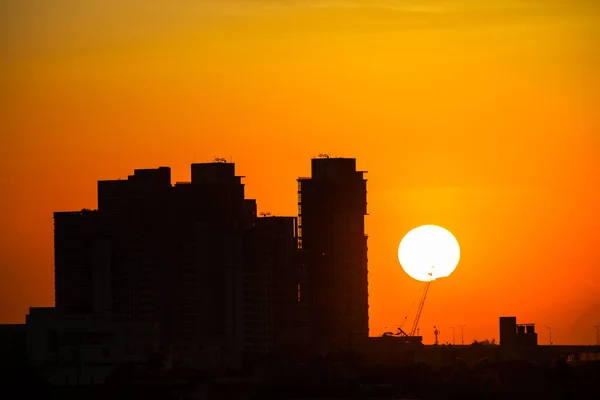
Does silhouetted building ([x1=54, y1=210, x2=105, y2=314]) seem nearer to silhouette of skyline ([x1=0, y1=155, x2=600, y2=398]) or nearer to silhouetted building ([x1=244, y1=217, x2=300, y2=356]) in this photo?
silhouette of skyline ([x1=0, y1=155, x2=600, y2=398])

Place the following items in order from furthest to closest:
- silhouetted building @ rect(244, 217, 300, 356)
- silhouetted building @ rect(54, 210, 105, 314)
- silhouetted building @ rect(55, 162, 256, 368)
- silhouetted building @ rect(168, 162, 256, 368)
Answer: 1. silhouetted building @ rect(54, 210, 105, 314)
2. silhouetted building @ rect(244, 217, 300, 356)
3. silhouetted building @ rect(55, 162, 256, 368)
4. silhouetted building @ rect(168, 162, 256, 368)

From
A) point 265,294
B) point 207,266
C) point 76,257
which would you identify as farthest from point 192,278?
point 76,257

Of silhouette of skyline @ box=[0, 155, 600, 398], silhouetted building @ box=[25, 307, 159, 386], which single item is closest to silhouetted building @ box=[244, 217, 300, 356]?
silhouette of skyline @ box=[0, 155, 600, 398]

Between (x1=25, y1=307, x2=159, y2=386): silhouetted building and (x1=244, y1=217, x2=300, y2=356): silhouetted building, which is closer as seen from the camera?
(x1=25, y1=307, x2=159, y2=386): silhouetted building

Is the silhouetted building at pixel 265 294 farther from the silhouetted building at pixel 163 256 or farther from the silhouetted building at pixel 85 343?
the silhouetted building at pixel 85 343

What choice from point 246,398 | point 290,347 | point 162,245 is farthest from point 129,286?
point 246,398

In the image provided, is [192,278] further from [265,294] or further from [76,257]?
[76,257]

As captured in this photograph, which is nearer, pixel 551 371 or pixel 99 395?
pixel 99 395

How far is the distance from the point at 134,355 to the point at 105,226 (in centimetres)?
3556

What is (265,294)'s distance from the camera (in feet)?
621

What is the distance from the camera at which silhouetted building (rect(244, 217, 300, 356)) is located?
185375 mm

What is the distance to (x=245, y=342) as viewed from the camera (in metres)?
183

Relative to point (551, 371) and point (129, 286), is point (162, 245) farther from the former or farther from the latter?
point (551, 371)

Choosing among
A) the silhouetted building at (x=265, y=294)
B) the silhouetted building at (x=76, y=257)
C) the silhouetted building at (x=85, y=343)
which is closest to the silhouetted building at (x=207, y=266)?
the silhouetted building at (x=265, y=294)
